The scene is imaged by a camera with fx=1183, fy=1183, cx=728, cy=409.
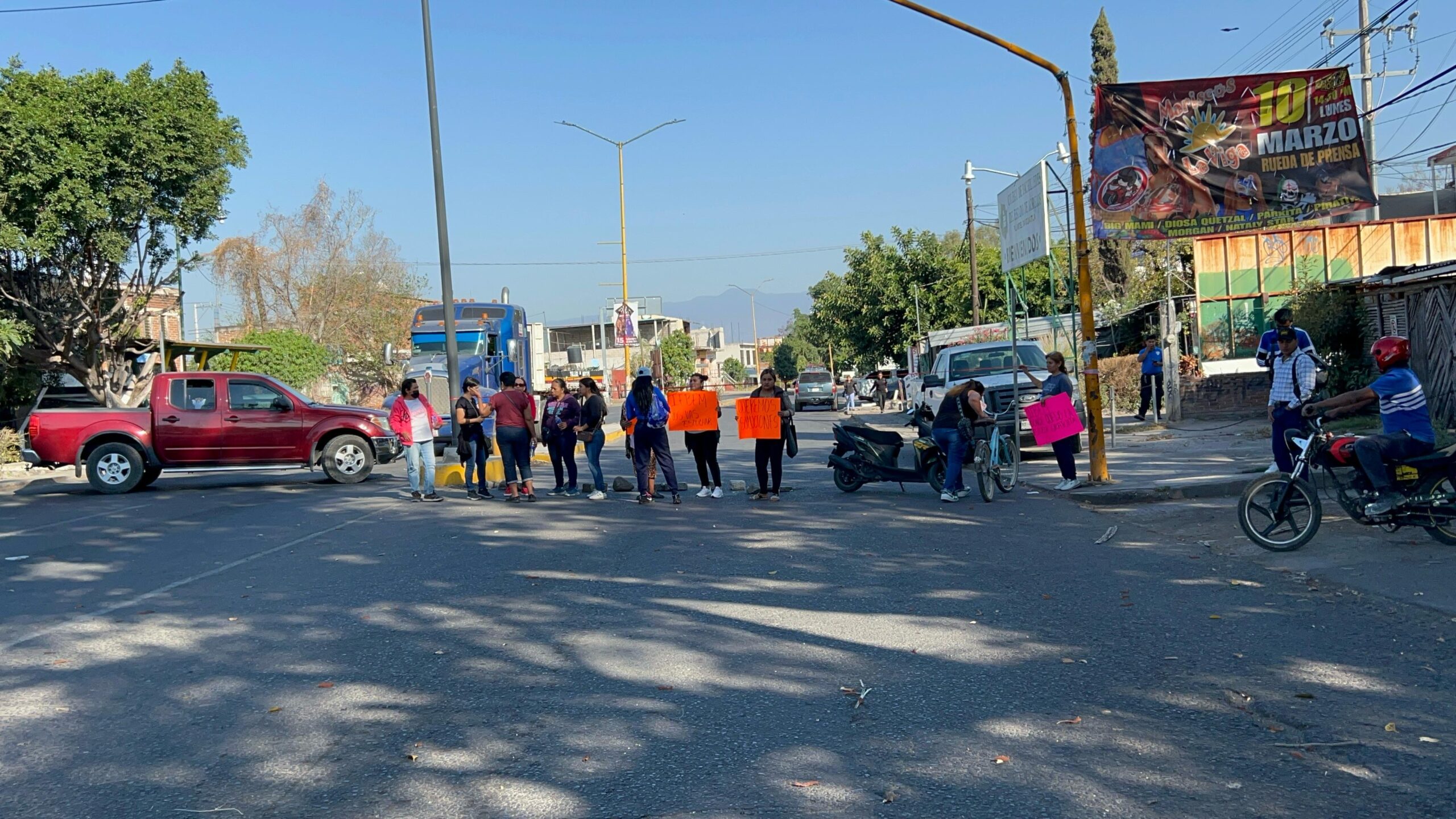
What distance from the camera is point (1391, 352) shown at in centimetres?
878

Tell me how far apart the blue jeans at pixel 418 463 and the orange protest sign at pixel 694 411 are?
339cm

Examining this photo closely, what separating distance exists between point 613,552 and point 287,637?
3.75 metres

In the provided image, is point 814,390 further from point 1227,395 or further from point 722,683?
point 722,683

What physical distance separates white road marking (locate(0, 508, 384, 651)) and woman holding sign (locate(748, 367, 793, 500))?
494 cm

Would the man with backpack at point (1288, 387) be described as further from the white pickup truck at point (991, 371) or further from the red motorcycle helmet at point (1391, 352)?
the white pickup truck at point (991, 371)

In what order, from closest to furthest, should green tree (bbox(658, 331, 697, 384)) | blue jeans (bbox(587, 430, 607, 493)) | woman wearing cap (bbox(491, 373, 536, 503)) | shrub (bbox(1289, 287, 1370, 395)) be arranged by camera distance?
1. woman wearing cap (bbox(491, 373, 536, 503))
2. blue jeans (bbox(587, 430, 607, 493))
3. shrub (bbox(1289, 287, 1370, 395))
4. green tree (bbox(658, 331, 697, 384))

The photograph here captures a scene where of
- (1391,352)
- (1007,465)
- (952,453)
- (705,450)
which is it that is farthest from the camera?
(705,450)

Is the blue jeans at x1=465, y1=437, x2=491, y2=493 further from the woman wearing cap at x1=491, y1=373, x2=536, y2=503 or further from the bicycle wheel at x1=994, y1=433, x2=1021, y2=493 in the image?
the bicycle wheel at x1=994, y1=433, x2=1021, y2=493

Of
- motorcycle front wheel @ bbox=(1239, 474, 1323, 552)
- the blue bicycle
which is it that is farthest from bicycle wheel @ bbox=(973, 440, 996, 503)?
motorcycle front wheel @ bbox=(1239, 474, 1323, 552)

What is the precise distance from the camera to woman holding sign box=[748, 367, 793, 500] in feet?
49.2

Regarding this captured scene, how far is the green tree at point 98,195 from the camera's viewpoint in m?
25.2

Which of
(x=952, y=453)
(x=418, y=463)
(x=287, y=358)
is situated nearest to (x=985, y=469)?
(x=952, y=453)

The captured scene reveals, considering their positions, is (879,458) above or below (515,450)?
below

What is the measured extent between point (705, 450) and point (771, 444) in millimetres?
1079
